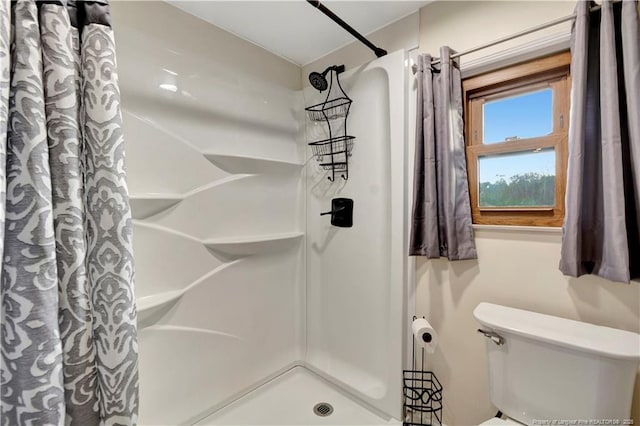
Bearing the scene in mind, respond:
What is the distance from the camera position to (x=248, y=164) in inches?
72.1

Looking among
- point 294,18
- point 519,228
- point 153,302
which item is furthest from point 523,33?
point 153,302

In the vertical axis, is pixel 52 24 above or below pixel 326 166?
above

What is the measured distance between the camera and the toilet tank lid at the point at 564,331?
37.4 inches

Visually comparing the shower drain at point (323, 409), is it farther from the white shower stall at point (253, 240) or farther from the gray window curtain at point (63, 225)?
the gray window curtain at point (63, 225)

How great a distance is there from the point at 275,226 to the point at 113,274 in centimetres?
123

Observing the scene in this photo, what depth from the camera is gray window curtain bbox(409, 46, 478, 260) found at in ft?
4.51

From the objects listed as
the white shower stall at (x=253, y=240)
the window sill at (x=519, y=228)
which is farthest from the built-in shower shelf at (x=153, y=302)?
the window sill at (x=519, y=228)

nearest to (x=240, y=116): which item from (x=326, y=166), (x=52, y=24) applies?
(x=326, y=166)

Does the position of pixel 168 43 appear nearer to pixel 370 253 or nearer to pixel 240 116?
pixel 240 116

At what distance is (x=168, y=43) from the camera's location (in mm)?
1510

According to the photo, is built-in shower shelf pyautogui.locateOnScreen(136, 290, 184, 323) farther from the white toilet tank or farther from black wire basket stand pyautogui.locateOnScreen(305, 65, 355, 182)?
the white toilet tank

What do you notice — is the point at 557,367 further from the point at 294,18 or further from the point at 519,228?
the point at 294,18

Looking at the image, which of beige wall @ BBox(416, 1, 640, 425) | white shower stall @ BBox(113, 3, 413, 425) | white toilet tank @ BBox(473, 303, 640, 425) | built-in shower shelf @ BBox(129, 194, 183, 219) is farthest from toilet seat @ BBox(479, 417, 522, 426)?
built-in shower shelf @ BBox(129, 194, 183, 219)

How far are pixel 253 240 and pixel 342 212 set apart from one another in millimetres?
587
